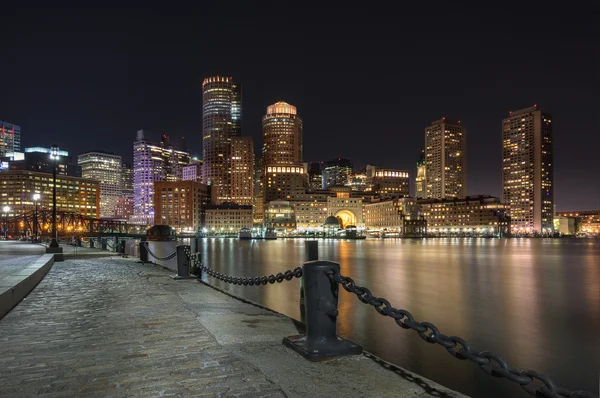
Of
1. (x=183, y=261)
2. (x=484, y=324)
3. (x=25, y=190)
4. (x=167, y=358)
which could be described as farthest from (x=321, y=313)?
(x=25, y=190)

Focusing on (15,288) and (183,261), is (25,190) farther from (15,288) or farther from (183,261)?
(15,288)

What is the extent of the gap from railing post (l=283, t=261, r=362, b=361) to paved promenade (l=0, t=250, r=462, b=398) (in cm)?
18

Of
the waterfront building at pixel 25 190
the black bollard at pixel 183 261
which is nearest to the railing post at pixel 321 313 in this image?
the black bollard at pixel 183 261

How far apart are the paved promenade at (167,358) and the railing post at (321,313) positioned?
0.58 ft

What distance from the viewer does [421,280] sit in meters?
34.2

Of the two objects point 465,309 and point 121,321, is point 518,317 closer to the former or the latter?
point 465,309

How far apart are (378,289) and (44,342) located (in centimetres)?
2375

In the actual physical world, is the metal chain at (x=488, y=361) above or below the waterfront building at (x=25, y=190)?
below

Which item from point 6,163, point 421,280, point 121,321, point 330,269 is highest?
point 6,163

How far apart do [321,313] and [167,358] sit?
225 centimetres

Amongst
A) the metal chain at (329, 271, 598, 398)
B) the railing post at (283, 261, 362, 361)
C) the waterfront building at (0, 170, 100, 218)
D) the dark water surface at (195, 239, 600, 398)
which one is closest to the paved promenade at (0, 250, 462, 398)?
the railing post at (283, 261, 362, 361)

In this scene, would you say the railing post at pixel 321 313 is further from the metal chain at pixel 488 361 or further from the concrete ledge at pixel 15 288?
the concrete ledge at pixel 15 288

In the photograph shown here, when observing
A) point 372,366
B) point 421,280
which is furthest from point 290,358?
point 421,280

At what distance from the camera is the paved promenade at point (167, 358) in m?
4.71
